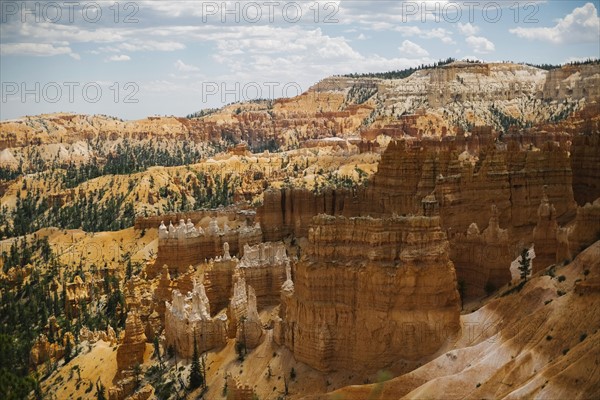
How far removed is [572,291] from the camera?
33156 mm

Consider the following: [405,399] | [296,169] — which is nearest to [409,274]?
[405,399]

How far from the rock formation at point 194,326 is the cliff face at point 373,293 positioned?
8918mm

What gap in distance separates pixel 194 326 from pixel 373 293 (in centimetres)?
1444

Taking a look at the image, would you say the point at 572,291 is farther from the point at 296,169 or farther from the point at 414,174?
the point at 296,169

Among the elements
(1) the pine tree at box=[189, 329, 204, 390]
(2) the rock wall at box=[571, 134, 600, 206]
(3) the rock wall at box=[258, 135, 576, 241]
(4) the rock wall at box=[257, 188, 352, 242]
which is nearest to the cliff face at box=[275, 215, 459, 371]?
(1) the pine tree at box=[189, 329, 204, 390]

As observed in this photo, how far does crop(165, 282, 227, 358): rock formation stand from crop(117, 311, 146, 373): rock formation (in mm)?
2392

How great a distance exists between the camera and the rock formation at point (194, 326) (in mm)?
47562

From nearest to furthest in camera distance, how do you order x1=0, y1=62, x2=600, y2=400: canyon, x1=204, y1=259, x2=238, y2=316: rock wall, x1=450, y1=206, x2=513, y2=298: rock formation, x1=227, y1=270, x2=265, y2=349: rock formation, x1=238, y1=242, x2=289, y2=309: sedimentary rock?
1. x1=0, y1=62, x2=600, y2=400: canyon
2. x1=450, y1=206, x2=513, y2=298: rock formation
3. x1=227, y1=270, x2=265, y2=349: rock formation
4. x1=238, y1=242, x2=289, y2=309: sedimentary rock
5. x1=204, y1=259, x2=238, y2=316: rock wall

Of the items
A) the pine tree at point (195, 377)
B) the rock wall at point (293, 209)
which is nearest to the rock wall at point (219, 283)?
the rock wall at point (293, 209)

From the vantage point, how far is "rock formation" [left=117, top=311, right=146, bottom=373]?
50875 millimetres

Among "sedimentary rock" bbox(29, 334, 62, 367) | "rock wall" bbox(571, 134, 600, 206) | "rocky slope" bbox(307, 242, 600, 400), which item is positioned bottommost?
"sedimentary rock" bbox(29, 334, 62, 367)

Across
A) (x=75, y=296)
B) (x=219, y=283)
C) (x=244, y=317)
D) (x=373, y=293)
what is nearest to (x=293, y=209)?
(x=219, y=283)

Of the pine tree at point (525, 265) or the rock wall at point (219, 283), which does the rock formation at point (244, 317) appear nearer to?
the rock wall at point (219, 283)

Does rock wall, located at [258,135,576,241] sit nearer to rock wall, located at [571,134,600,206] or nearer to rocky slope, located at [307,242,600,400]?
rock wall, located at [571,134,600,206]
